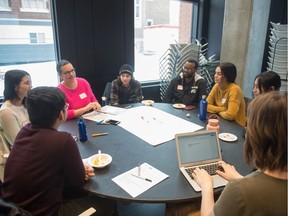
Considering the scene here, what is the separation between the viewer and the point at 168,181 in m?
1.20

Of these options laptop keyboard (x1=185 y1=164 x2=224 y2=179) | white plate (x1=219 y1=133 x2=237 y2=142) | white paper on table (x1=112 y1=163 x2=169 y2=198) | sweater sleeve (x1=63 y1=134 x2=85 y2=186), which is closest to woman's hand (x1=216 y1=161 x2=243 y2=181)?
laptop keyboard (x1=185 y1=164 x2=224 y2=179)

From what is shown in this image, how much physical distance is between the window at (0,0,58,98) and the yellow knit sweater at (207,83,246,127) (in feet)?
7.16

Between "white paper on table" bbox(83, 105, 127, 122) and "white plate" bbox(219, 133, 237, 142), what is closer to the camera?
"white plate" bbox(219, 133, 237, 142)

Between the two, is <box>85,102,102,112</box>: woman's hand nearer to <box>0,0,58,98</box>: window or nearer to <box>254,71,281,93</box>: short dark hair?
<box>0,0,58,98</box>: window

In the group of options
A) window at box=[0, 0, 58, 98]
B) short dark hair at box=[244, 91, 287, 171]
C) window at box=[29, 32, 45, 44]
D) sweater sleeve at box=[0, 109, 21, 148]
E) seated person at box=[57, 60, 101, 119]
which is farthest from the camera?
window at box=[29, 32, 45, 44]

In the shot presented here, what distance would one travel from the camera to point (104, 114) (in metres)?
2.22

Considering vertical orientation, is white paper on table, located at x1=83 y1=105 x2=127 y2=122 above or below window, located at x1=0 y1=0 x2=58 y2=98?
below

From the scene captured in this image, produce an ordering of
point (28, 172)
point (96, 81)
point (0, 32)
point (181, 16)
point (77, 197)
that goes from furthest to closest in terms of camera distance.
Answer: point (181, 16)
point (96, 81)
point (0, 32)
point (77, 197)
point (28, 172)

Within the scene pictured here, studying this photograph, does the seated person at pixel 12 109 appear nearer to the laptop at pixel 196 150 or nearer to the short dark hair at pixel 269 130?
the laptop at pixel 196 150

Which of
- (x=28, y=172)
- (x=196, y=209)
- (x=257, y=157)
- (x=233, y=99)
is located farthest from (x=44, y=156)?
(x=233, y=99)

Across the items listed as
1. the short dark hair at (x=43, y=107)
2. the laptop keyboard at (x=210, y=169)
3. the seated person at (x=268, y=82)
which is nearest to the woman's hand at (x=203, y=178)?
the laptop keyboard at (x=210, y=169)

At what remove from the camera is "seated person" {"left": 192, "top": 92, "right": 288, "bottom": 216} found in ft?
2.35

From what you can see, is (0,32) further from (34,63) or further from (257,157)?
(257,157)

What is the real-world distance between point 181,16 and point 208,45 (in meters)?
0.73
